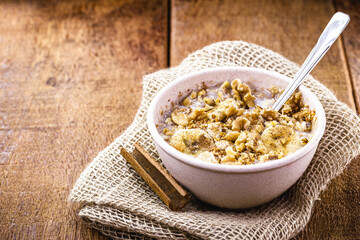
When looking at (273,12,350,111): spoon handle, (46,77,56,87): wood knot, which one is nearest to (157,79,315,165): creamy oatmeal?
(273,12,350,111): spoon handle

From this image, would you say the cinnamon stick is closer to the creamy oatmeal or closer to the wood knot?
the creamy oatmeal

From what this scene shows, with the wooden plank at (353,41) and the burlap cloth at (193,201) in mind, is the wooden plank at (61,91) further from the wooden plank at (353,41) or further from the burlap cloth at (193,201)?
the wooden plank at (353,41)

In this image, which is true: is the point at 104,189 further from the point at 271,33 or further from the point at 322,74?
the point at 271,33

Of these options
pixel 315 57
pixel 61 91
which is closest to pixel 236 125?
pixel 315 57

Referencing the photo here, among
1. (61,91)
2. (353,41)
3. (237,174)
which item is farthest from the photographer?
(353,41)

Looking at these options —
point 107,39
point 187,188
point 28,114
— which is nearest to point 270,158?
point 187,188

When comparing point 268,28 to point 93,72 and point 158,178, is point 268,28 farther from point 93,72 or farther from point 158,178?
point 158,178

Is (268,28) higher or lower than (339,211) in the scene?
higher
